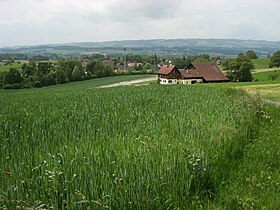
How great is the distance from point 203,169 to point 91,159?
210cm

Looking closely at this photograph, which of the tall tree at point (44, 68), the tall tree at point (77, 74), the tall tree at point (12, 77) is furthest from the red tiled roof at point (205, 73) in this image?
the tall tree at point (12, 77)

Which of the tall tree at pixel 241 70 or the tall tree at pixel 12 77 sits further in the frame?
the tall tree at pixel 12 77

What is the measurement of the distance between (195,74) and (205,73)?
264 centimetres

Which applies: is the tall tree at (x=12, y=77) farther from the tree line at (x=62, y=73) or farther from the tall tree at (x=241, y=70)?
the tall tree at (x=241, y=70)

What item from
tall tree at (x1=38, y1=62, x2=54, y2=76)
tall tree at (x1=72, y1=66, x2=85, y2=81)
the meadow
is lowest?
tall tree at (x1=72, y1=66, x2=85, y2=81)

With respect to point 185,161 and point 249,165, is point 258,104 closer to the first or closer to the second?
point 249,165

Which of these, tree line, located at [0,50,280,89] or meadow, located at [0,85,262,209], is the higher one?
meadow, located at [0,85,262,209]

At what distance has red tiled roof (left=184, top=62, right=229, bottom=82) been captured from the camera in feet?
257

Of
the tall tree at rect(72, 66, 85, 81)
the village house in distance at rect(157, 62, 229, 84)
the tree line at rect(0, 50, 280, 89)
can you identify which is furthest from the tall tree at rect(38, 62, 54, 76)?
Result: the village house in distance at rect(157, 62, 229, 84)

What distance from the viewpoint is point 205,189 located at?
584cm

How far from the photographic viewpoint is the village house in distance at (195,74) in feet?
258

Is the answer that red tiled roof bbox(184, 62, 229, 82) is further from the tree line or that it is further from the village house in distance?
the tree line

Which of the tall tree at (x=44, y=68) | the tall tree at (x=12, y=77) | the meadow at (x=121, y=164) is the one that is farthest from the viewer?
the tall tree at (x=44, y=68)

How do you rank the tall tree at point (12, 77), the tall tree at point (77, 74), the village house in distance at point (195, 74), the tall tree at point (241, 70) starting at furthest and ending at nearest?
the tall tree at point (77, 74) → the village house in distance at point (195, 74) → the tall tree at point (12, 77) → the tall tree at point (241, 70)
